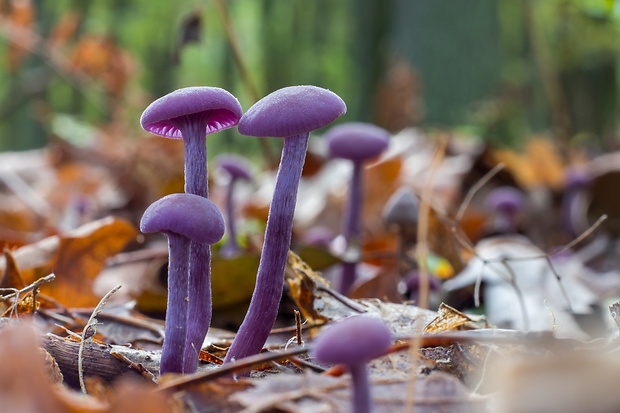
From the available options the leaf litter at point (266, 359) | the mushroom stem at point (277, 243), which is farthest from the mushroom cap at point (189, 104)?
the leaf litter at point (266, 359)

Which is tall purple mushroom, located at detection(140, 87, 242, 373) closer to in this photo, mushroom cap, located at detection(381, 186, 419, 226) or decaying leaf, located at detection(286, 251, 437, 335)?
decaying leaf, located at detection(286, 251, 437, 335)

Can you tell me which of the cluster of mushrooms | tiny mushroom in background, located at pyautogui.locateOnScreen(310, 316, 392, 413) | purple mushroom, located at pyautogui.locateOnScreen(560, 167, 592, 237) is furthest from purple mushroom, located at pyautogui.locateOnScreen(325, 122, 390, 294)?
purple mushroom, located at pyautogui.locateOnScreen(560, 167, 592, 237)

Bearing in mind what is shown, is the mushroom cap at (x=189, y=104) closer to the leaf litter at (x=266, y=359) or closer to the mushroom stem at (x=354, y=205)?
the leaf litter at (x=266, y=359)

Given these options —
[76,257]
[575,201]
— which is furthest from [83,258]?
[575,201]

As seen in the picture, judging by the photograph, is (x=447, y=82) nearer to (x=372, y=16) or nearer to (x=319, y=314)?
(x=372, y=16)

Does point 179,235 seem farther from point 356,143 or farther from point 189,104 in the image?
point 356,143

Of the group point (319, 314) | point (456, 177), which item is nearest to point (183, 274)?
point (319, 314)
